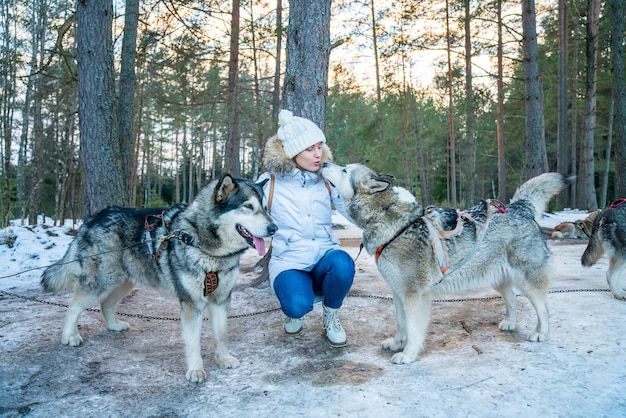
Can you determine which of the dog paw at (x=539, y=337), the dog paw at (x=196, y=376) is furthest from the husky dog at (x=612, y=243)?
the dog paw at (x=196, y=376)

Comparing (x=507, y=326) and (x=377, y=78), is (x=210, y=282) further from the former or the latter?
(x=377, y=78)

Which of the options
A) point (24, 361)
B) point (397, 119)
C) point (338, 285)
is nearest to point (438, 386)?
point (338, 285)

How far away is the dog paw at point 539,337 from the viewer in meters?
3.38

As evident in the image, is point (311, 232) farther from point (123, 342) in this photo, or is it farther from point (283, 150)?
point (123, 342)

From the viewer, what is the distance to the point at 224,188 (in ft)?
10.8

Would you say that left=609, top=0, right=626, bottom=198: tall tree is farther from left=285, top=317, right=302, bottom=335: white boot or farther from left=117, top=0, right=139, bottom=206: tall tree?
left=117, top=0, right=139, bottom=206: tall tree

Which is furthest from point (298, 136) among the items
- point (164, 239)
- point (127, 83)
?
point (127, 83)

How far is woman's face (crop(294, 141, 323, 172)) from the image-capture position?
12.4 feet

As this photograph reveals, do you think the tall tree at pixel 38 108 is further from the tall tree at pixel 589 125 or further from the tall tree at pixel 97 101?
the tall tree at pixel 589 125

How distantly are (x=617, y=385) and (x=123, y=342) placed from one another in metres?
3.83

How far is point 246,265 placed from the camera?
7.23 meters

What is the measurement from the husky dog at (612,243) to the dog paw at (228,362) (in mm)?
4038

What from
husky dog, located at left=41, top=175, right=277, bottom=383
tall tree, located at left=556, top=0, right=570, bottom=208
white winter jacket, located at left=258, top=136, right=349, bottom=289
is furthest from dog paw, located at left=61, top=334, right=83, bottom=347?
tall tree, located at left=556, top=0, right=570, bottom=208

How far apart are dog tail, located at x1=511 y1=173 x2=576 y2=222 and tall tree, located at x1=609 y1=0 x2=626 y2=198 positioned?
8.43m
